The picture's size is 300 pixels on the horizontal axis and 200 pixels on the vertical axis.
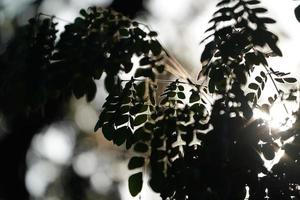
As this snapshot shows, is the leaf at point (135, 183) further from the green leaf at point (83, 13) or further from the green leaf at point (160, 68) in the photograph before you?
the green leaf at point (83, 13)

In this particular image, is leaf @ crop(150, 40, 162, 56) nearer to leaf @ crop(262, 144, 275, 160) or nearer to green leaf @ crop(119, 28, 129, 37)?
green leaf @ crop(119, 28, 129, 37)

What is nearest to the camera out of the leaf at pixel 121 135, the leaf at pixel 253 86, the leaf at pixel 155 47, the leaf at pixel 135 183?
the leaf at pixel 155 47

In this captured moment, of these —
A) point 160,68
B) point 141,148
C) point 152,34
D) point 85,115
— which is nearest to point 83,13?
point 152,34

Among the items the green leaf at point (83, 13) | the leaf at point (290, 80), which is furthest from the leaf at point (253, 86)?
the green leaf at point (83, 13)

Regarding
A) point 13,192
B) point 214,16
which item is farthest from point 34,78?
point 13,192

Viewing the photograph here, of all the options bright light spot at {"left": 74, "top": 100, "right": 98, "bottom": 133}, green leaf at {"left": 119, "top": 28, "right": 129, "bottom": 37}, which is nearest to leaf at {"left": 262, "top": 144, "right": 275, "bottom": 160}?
green leaf at {"left": 119, "top": 28, "right": 129, "bottom": 37}

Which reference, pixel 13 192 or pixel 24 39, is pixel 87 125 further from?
pixel 24 39

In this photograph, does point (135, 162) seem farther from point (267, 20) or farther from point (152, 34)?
point (267, 20)
